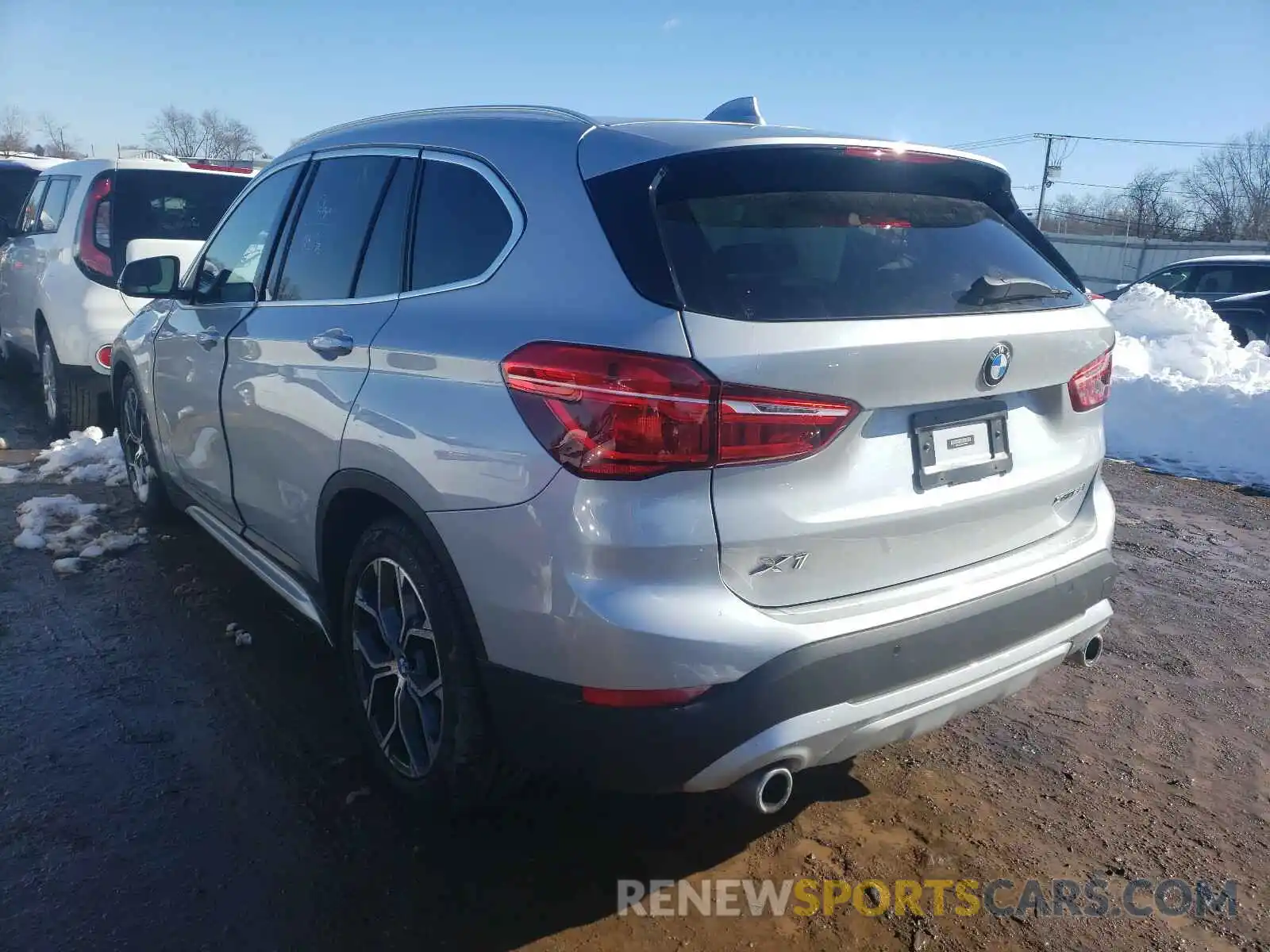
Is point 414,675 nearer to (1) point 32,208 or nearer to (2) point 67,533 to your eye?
(2) point 67,533

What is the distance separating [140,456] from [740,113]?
399 centimetres

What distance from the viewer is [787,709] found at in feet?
7.39

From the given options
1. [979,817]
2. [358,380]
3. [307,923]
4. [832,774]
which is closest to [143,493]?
[358,380]

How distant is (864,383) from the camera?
229 centimetres

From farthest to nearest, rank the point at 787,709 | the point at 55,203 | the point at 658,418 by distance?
the point at 55,203
the point at 787,709
the point at 658,418

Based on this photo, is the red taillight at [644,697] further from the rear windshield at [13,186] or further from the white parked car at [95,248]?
the rear windshield at [13,186]

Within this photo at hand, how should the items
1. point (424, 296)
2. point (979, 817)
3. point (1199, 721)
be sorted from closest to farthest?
1. point (424, 296)
2. point (979, 817)
3. point (1199, 721)

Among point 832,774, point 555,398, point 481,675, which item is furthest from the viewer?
point 832,774

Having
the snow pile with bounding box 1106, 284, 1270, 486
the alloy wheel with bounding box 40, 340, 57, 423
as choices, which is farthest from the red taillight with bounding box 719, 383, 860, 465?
the alloy wheel with bounding box 40, 340, 57, 423

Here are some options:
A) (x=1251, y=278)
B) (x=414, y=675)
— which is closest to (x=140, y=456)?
(x=414, y=675)

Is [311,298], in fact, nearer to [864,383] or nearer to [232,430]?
[232,430]

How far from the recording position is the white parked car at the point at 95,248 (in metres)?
7.07

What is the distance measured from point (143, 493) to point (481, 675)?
12.7 feet

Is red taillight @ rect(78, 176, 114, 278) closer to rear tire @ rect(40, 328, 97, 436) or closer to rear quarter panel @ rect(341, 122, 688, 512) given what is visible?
rear tire @ rect(40, 328, 97, 436)
